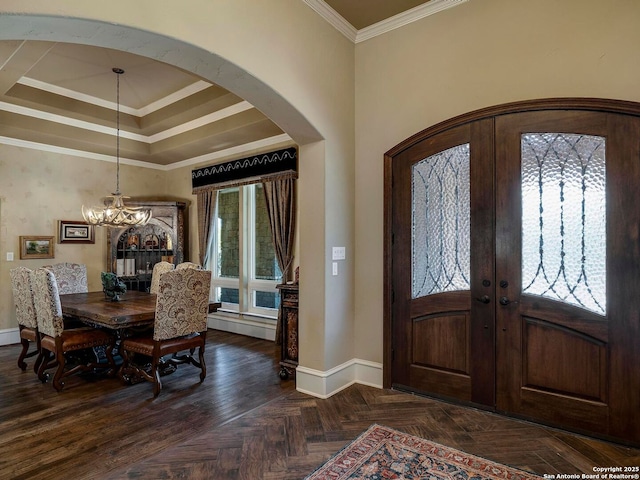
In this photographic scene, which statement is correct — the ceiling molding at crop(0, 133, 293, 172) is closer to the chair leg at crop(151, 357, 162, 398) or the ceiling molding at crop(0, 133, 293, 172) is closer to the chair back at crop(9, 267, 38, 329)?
the chair back at crop(9, 267, 38, 329)

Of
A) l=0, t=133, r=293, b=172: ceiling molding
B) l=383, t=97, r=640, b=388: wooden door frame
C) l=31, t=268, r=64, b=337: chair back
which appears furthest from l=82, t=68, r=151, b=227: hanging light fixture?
l=383, t=97, r=640, b=388: wooden door frame

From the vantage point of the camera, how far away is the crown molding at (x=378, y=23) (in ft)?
10.8

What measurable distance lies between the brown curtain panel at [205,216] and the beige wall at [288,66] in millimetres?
3201

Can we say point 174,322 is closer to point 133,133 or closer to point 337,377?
point 337,377

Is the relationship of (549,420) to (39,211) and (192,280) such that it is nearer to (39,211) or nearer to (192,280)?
(192,280)

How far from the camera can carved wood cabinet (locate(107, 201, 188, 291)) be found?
634cm

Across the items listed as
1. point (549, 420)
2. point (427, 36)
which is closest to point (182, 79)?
point (427, 36)

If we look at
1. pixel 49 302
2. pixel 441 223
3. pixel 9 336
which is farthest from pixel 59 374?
pixel 441 223

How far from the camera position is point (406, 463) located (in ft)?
7.55

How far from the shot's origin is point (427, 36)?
340cm

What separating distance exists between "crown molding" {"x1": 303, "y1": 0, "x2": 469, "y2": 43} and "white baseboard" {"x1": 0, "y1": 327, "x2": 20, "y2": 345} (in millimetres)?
5954

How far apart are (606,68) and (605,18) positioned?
1.15 ft

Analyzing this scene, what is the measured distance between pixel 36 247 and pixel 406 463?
19.8 feet

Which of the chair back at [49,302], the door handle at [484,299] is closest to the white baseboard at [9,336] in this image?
the chair back at [49,302]
